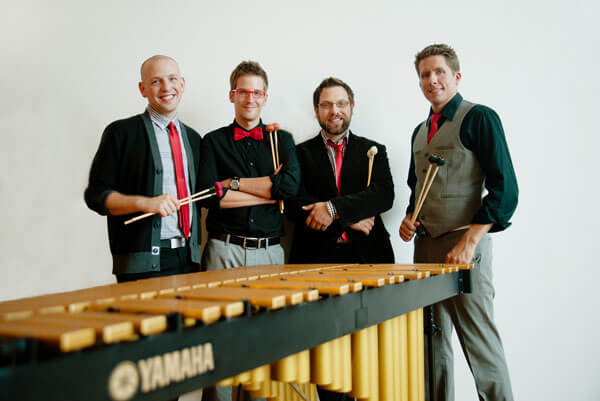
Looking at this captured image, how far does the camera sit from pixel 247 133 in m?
2.73

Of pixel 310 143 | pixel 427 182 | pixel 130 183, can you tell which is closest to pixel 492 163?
pixel 427 182

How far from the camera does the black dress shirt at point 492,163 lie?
7.43 feet

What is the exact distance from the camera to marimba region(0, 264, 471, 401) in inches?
31.9

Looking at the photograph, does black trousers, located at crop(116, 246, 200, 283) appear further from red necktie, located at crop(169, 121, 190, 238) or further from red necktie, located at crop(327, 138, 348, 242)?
red necktie, located at crop(327, 138, 348, 242)

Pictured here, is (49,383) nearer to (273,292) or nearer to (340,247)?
(273,292)

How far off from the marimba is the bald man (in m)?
0.62

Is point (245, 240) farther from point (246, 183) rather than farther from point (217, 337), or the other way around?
point (217, 337)

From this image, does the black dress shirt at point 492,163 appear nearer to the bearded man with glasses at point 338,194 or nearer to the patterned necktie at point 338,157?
the bearded man with glasses at point 338,194

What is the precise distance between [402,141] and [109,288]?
93.4 inches

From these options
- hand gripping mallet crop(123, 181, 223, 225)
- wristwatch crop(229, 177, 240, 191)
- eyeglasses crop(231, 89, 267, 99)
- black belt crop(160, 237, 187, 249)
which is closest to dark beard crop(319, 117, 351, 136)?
eyeglasses crop(231, 89, 267, 99)

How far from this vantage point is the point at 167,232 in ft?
7.75

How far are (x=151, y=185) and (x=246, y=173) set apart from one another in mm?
585

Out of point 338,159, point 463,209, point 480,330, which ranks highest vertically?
point 338,159

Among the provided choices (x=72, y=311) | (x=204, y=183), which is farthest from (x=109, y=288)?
(x=204, y=183)
